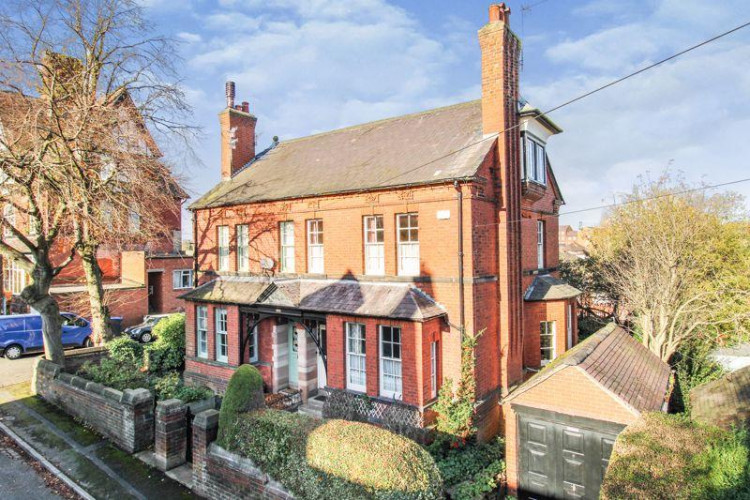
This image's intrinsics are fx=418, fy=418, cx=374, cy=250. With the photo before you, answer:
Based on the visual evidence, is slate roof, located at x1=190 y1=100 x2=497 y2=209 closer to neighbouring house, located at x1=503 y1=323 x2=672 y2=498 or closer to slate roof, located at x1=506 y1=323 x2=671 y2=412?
slate roof, located at x1=506 y1=323 x2=671 y2=412

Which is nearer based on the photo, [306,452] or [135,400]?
[306,452]

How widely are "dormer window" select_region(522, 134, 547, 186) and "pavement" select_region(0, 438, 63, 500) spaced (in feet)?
48.6

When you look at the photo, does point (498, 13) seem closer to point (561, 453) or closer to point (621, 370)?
point (621, 370)

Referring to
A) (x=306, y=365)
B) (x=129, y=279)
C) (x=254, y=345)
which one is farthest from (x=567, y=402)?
(x=129, y=279)

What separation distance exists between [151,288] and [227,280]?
53.3 ft

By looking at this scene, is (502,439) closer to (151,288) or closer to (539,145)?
(539,145)

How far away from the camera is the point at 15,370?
17672 millimetres

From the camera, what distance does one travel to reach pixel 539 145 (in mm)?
14961

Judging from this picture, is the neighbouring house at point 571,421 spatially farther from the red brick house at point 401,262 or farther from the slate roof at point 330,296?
the slate roof at point 330,296

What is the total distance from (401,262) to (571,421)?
6.20 metres

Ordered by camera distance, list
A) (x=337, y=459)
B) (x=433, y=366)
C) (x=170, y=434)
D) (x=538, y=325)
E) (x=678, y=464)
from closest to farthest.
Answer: (x=678, y=464) → (x=337, y=459) → (x=170, y=434) → (x=433, y=366) → (x=538, y=325)

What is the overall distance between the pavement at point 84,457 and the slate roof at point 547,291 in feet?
37.3

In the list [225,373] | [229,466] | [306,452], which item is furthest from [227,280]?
[306,452]

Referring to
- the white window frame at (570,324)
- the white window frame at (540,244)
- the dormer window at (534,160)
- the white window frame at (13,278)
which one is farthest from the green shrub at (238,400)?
the white window frame at (13,278)
